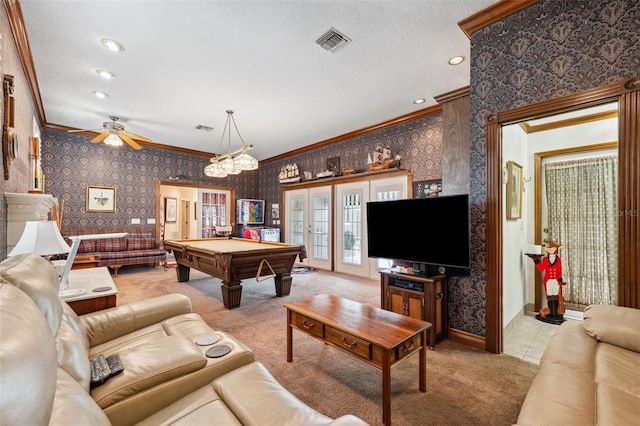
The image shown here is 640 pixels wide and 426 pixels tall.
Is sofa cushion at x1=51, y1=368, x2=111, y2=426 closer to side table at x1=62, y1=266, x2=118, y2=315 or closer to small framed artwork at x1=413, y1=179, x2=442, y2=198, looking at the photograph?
side table at x1=62, y1=266, x2=118, y2=315

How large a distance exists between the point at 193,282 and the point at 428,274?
4.20 meters

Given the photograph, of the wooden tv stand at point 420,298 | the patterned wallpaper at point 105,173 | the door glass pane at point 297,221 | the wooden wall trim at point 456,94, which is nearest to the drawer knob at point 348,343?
the wooden tv stand at point 420,298

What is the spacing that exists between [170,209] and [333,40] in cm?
854

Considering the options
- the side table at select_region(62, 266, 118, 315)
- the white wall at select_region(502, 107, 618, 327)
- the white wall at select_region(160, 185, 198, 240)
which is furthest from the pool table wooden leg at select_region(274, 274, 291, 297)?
the white wall at select_region(160, 185, 198, 240)

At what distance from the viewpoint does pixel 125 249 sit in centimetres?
616

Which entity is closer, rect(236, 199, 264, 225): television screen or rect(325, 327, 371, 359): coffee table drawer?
rect(325, 327, 371, 359): coffee table drawer

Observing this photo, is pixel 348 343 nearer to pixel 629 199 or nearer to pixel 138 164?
pixel 629 199

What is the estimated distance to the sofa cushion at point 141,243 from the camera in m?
6.23

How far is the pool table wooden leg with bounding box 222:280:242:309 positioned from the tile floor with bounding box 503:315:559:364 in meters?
3.05

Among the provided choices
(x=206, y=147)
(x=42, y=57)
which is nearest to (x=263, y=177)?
(x=206, y=147)

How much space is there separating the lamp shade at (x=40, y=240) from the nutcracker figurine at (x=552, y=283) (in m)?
4.63

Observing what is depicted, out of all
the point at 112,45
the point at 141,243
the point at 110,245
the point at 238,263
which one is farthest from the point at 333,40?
the point at 110,245

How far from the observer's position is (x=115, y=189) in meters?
6.32

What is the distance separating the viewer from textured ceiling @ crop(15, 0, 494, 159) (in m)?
2.45
